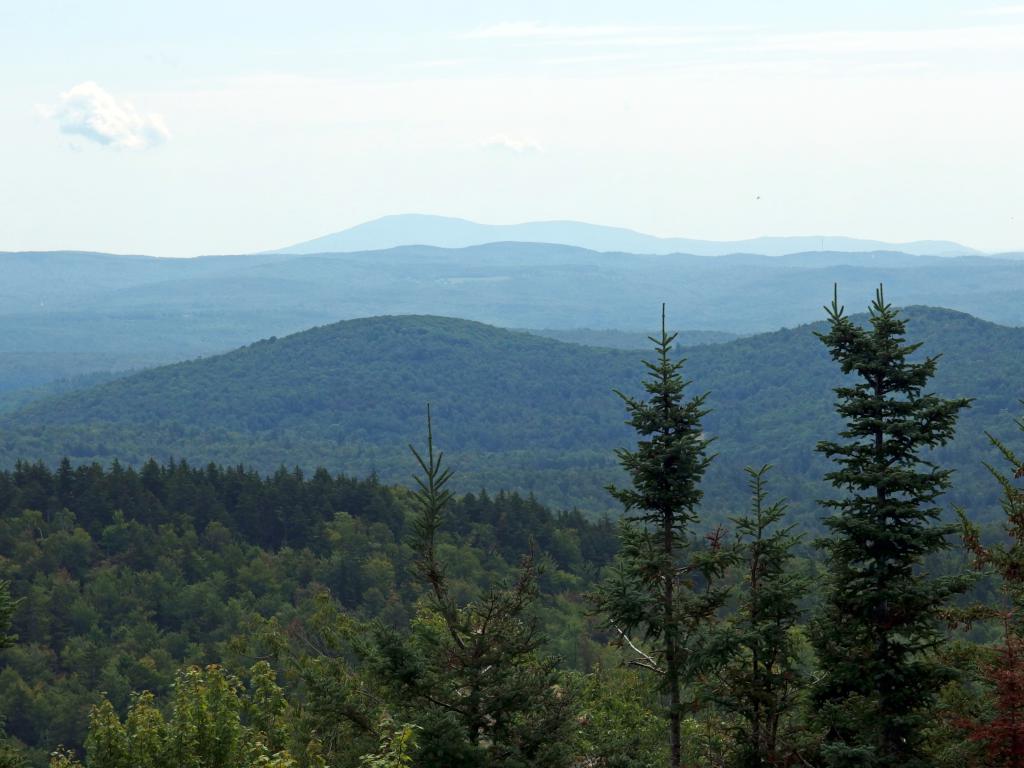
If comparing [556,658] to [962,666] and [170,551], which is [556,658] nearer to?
[962,666]

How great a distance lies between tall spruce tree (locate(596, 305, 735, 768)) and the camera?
2344 centimetres

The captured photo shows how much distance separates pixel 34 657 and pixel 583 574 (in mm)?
54300

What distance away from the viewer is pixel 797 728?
23875mm

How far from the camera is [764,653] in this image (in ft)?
76.2

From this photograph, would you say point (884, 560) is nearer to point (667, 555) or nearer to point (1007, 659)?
point (1007, 659)

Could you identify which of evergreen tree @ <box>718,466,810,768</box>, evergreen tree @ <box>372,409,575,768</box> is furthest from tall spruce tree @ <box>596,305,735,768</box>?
evergreen tree @ <box>372,409,575,768</box>

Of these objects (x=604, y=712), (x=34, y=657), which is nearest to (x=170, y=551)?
(x=34, y=657)

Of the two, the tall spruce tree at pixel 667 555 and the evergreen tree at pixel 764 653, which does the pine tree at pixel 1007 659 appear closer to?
the evergreen tree at pixel 764 653

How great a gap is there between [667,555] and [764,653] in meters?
2.61

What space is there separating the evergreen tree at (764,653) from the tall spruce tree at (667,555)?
0.71 meters

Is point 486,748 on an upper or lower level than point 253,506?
upper

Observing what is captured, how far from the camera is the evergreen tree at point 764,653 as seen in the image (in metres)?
23.3

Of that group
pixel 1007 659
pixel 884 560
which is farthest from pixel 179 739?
pixel 1007 659

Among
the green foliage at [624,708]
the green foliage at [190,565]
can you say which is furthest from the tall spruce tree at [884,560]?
the green foliage at [190,565]
